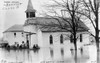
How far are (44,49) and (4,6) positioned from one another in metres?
0.49

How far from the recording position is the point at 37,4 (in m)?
1.42

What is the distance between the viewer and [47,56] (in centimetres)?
139

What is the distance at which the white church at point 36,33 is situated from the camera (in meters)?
1.38

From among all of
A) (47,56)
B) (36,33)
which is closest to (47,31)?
(36,33)

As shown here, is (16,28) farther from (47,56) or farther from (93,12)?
(93,12)

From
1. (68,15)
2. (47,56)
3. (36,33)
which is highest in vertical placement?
(68,15)

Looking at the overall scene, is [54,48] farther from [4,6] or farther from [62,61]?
[4,6]

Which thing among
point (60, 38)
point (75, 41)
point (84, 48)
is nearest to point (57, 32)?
point (60, 38)

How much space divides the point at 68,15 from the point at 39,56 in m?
0.41

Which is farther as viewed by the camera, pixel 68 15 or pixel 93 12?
pixel 68 15

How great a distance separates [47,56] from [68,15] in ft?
1.23

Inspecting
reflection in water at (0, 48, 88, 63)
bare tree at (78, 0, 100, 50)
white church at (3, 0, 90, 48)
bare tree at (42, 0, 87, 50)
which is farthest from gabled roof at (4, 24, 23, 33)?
bare tree at (78, 0, 100, 50)

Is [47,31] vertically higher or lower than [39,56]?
higher

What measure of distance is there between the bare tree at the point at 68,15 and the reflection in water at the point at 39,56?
111 millimetres
